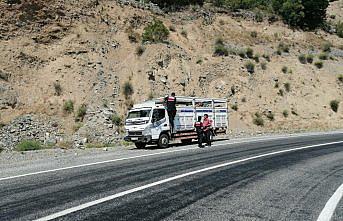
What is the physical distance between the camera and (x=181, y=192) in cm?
805

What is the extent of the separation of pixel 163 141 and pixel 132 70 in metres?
15.9

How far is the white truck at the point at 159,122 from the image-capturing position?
822 inches

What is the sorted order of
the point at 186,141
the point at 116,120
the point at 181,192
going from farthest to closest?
1. the point at 116,120
2. the point at 186,141
3. the point at 181,192

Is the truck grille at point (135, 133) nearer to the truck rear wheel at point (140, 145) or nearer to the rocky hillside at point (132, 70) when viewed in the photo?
the truck rear wheel at point (140, 145)

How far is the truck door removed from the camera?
21.0m

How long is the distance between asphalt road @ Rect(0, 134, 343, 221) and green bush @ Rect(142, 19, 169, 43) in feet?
91.3

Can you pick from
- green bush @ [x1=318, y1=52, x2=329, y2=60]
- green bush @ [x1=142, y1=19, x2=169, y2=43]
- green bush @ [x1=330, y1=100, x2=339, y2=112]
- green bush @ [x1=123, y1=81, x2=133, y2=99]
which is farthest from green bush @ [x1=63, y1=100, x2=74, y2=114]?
green bush @ [x1=318, y1=52, x2=329, y2=60]

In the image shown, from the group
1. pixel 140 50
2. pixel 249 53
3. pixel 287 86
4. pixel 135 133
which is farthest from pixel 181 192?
pixel 249 53

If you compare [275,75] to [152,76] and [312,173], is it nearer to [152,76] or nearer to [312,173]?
[152,76]

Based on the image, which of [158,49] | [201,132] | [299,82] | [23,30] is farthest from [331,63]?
[23,30]

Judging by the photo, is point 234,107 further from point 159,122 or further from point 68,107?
point 159,122

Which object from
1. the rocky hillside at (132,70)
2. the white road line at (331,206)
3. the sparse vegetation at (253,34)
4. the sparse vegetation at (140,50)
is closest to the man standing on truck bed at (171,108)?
the rocky hillside at (132,70)

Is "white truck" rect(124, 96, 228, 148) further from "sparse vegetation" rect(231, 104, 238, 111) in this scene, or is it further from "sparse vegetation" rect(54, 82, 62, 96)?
"sparse vegetation" rect(231, 104, 238, 111)

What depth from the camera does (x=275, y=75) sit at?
4247 cm
